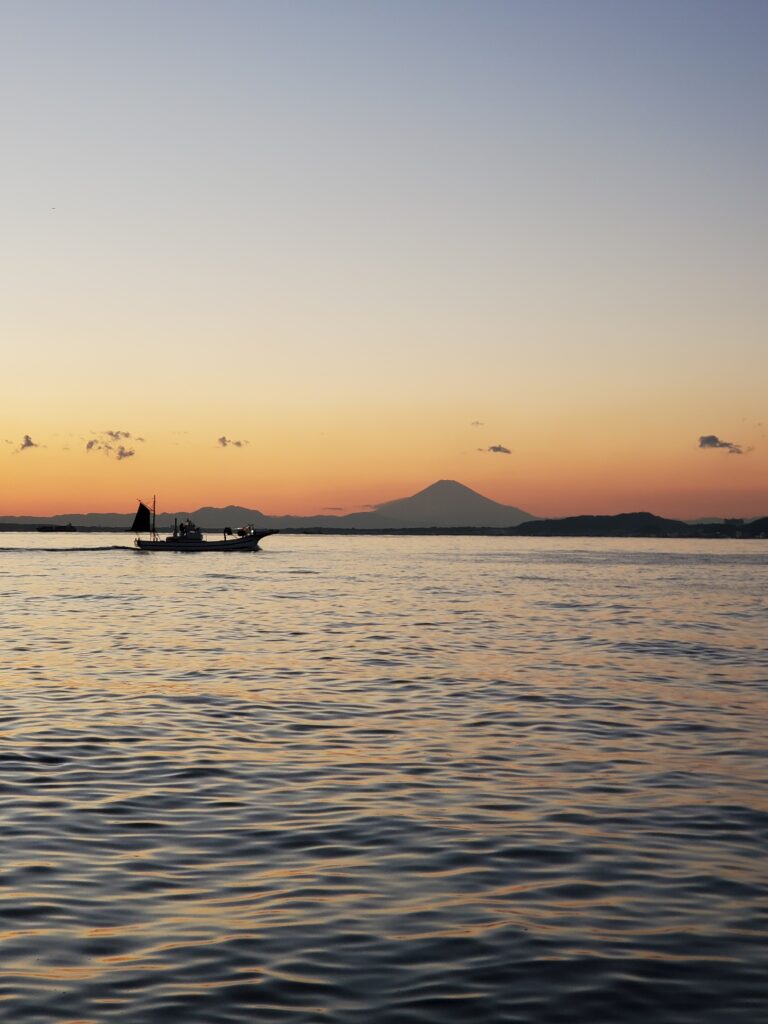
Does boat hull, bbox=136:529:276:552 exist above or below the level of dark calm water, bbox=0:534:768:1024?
above

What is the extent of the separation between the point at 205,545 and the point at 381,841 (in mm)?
171646

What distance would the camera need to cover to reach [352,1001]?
8.84 metres

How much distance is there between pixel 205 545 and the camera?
183 meters

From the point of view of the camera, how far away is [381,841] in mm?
13852

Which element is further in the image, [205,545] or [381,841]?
[205,545]

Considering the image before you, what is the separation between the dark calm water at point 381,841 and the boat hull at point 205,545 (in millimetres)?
150338

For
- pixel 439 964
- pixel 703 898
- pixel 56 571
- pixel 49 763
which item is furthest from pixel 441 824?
pixel 56 571

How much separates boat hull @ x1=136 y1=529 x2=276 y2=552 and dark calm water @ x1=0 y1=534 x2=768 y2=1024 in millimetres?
150338

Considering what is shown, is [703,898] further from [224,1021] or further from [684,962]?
[224,1021]

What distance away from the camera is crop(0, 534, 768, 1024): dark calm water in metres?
9.23

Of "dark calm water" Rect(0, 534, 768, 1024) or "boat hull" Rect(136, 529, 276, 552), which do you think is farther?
"boat hull" Rect(136, 529, 276, 552)

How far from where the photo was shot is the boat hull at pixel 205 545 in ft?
602

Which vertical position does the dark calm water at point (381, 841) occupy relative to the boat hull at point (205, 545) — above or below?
below

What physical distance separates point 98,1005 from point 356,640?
112 feet
